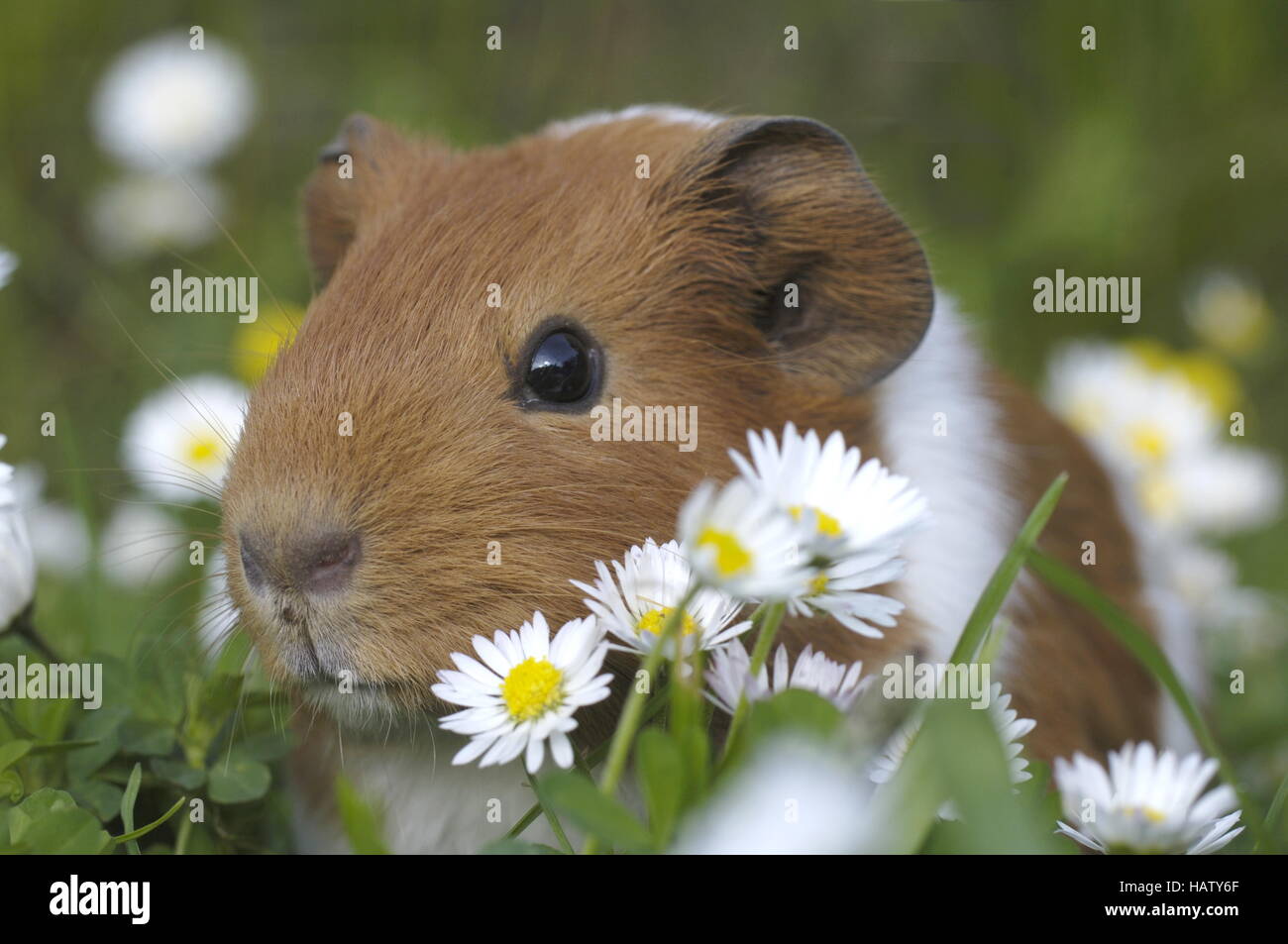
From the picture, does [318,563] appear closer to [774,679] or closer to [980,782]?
[774,679]

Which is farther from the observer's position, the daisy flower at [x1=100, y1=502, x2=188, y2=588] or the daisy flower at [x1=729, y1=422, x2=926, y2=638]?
the daisy flower at [x1=100, y1=502, x2=188, y2=588]

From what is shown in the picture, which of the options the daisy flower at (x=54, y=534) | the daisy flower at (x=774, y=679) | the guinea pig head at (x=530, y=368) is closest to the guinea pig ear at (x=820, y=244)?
the guinea pig head at (x=530, y=368)

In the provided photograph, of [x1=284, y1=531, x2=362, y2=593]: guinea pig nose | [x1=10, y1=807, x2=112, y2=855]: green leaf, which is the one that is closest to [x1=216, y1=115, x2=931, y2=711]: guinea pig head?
[x1=284, y1=531, x2=362, y2=593]: guinea pig nose

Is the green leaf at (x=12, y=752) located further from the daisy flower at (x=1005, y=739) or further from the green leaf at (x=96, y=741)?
the daisy flower at (x=1005, y=739)

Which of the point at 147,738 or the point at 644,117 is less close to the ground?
the point at 644,117

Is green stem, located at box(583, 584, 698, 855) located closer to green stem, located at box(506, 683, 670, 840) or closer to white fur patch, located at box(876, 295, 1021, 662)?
green stem, located at box(506, 683, 670, 840)

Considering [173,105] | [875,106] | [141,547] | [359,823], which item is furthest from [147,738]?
[875,106]
